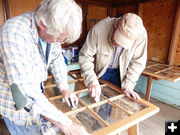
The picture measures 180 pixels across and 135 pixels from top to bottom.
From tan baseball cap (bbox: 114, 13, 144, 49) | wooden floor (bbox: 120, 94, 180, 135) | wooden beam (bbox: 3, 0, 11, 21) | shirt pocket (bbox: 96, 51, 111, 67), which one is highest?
wooden beam (bbox: 3, 0, 11, 21)

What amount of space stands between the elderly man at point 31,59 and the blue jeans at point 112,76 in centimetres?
73

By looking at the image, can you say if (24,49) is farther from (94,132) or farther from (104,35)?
(104,35)

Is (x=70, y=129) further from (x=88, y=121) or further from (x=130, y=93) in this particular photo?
(x=130, y=93)

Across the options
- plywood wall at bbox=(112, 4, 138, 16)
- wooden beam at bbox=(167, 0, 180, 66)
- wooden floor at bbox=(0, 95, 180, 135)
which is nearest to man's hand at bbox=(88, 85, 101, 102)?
wooden floor at bbox=(0, 95, 180, 135)

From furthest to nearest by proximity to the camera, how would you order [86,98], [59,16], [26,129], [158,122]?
[158,122]
[86,98]
[26,129]
[59,16]

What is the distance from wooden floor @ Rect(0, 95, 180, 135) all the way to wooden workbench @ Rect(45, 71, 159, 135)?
0.99m

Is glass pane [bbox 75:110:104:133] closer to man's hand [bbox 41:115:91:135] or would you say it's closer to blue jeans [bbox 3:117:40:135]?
man's hand [bbox 41:115:91:135]

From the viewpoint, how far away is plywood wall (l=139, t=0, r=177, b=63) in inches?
81.3

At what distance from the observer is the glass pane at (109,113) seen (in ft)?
2.36

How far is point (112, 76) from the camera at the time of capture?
1.30 meters

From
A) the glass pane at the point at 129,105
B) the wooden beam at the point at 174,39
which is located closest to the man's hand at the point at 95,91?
the glass pane at the point at 129,105

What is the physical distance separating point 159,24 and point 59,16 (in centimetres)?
219

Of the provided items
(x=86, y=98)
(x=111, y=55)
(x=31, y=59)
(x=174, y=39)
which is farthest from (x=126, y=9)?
(x=31, y=59)

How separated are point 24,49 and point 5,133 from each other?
1.57m
